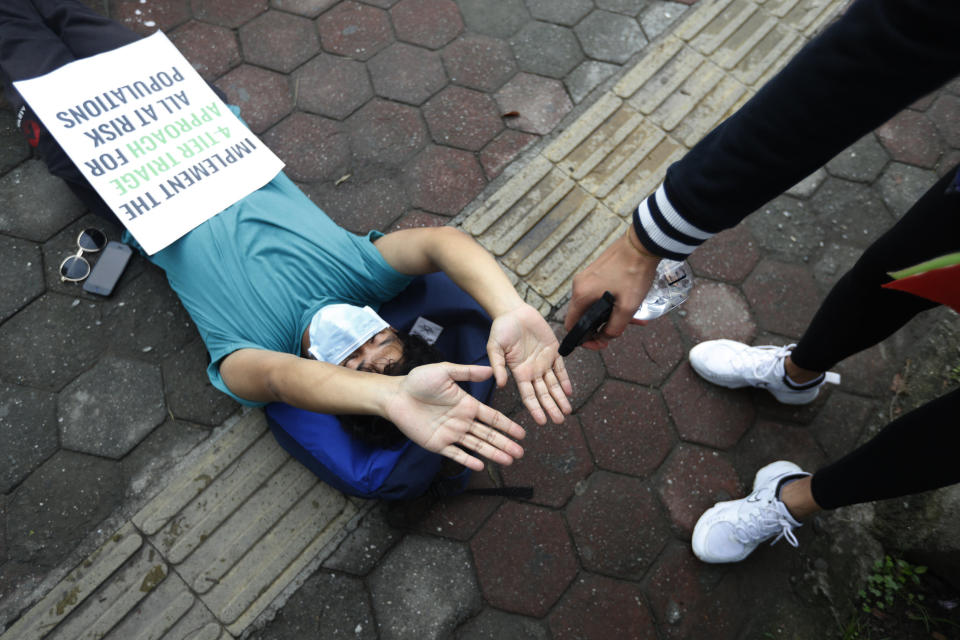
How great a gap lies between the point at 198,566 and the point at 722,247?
2.60 metres

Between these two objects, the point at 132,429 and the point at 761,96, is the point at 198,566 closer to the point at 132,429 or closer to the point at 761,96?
the point at 132,429

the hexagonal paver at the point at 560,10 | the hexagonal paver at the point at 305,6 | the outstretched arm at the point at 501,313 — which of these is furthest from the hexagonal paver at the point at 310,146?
the hexagonal paver at the point at 560,10

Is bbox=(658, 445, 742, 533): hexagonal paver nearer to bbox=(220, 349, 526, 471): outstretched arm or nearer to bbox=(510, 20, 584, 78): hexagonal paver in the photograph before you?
bbox=(220, 349, 526, 471): outstretched arm

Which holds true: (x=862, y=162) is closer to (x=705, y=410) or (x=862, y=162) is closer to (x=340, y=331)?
(x=705, y=410)

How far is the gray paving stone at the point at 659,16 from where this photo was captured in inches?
130

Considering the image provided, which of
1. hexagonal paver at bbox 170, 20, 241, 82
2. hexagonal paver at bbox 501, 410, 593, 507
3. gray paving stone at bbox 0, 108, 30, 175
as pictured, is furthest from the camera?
hexagonal paver at bbox 170, 20, 241, 82

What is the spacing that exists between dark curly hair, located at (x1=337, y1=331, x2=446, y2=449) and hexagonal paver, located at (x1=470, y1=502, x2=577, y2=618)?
23.2 inches

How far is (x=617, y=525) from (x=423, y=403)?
1.12 m

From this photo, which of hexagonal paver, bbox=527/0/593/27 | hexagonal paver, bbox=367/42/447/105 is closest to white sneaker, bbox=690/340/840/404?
hexagonal paver, bbox=367/42/447/105

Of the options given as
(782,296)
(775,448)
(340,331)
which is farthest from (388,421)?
(782,296)

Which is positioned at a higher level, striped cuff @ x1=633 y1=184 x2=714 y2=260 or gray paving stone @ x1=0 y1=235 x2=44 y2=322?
striped cuff @ x1=633 y1=184 x2=714 y2=260

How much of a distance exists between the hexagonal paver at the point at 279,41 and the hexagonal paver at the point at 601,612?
2753 mm

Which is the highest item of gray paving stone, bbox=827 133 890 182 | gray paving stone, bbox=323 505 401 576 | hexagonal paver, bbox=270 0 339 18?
hexagonal paver, bbox=270 0 339 18

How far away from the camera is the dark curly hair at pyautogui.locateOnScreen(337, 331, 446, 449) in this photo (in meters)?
2.01
